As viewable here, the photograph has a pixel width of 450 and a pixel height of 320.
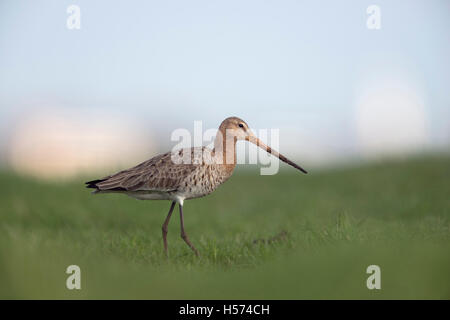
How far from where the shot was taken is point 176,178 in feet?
24.4

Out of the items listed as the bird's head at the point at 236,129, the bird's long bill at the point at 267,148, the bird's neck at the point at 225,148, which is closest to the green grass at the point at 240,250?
the bird's long bill at the point at 267,148

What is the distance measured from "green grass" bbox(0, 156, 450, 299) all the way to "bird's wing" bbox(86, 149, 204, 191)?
96 centimetres

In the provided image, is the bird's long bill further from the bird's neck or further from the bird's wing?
the bird's wing

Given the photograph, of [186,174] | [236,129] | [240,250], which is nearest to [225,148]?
[236,129]

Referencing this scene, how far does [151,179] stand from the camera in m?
7.53

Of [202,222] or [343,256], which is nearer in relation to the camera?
[343,256]

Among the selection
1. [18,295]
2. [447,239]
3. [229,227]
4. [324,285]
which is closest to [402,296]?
[324,285]

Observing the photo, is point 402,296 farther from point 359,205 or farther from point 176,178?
point 359,205

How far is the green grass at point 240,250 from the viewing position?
4.64 metres

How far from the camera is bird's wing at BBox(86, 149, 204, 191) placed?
744 centimetres

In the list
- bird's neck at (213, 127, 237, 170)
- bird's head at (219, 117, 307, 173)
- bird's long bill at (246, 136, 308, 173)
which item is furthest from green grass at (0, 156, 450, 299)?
bird's head at (219, 117, 307, 173)

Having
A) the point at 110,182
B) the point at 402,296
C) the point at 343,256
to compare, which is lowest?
the point at 402,296

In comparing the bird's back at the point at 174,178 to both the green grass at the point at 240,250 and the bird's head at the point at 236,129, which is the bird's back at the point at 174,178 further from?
the green grass at the point at 240,250

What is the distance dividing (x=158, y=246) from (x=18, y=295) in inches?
139
